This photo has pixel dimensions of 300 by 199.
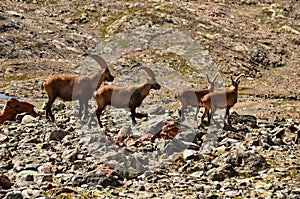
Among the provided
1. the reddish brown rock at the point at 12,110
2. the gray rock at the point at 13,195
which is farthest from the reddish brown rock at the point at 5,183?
the reddish brown rock at the point at 12,110

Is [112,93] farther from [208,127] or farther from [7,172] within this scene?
[7,172]

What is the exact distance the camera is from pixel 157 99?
2138 inches

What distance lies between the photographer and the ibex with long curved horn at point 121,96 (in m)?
21.8

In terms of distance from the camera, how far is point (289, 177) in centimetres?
1352

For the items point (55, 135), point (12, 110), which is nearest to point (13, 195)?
point (55, 135)

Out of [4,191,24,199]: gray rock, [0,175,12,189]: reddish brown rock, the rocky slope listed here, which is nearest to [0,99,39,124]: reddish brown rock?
the rocky slope

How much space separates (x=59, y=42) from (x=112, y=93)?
78.4 m

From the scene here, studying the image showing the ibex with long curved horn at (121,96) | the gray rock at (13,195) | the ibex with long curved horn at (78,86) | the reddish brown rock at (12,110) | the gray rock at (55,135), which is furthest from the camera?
the reddish brown rock at (12,110)

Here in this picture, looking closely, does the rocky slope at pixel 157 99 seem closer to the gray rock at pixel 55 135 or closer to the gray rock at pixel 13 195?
the gray rock at pixel 55 135

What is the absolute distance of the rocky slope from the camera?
13344 millimetres

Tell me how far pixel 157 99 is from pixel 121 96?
32119 millimetres

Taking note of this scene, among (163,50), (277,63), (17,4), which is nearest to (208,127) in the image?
(163,50)

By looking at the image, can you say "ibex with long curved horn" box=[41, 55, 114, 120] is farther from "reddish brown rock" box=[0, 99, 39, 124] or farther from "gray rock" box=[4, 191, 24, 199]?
"gray rock" box=[4, 191, 24, 199]

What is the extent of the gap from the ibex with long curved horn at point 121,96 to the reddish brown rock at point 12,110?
18.2ft
